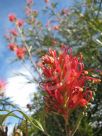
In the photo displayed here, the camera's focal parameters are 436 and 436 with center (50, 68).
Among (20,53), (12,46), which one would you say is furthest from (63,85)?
(12,46)

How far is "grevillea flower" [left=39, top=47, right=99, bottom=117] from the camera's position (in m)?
1.54

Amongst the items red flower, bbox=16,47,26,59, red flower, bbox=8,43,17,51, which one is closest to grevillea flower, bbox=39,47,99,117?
red flower, bbox=16,47,26,59

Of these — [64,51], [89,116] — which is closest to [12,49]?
[89,116]

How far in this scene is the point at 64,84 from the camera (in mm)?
1531

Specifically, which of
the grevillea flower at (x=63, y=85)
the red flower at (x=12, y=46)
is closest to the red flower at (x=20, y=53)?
the red flower at (x=12, y=46)

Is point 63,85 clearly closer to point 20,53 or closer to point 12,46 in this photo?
point 20,53

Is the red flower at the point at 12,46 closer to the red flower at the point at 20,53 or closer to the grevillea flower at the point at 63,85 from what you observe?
the red flower at the point at 20,53

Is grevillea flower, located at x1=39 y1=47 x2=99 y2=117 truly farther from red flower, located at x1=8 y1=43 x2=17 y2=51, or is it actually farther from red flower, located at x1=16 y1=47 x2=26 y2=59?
red flower, located at x1=8 y1=43 x2=17 y2=51

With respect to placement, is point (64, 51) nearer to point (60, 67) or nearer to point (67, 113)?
point (60, 67)

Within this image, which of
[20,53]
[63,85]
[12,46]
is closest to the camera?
[63,85]

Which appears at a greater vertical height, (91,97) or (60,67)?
(60,67)

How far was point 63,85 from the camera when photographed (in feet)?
5.03

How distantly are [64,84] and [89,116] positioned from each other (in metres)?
2.42

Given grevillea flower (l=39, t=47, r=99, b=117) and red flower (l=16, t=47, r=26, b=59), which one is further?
red flower (l=16, t=47, r=26, b=59)
